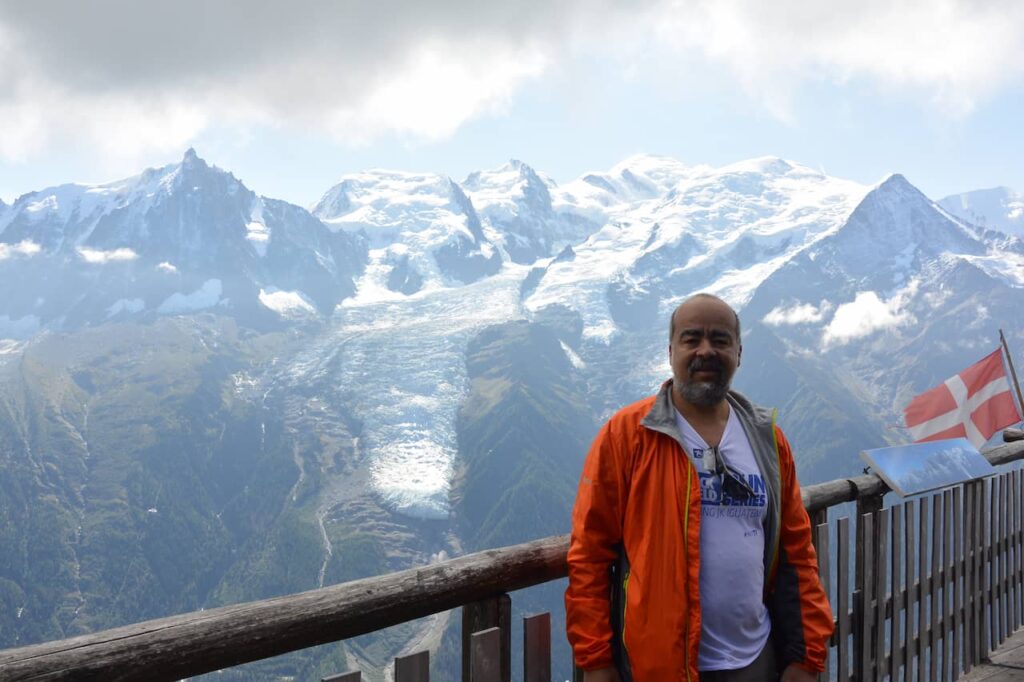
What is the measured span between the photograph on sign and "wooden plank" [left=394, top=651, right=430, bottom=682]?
333 cm

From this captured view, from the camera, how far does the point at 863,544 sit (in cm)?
570

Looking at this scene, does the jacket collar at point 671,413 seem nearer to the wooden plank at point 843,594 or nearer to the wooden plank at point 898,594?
the wooden plank at point 843,594

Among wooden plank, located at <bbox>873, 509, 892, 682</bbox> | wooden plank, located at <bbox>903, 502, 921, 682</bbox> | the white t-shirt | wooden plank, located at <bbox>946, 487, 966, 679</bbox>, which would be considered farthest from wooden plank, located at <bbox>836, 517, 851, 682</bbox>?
the white t-shirt

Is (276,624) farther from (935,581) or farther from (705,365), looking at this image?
(935,581)

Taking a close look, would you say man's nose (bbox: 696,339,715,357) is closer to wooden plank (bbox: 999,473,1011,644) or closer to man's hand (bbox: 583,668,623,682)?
man's hand (bbox: 583,668,623,682)

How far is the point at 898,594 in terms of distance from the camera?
605 cm

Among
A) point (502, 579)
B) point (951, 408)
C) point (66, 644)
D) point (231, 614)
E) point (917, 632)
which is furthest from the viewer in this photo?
point (951, 408)

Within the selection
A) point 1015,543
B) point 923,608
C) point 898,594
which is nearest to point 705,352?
point 898,594

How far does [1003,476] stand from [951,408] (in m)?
3.75

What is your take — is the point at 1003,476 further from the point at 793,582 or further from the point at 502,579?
the point at 502,579

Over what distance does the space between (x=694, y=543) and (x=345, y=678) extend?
146 cm

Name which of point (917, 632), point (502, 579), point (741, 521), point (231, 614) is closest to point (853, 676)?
point (917, 632)

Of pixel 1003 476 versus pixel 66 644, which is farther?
pixel 1003 476

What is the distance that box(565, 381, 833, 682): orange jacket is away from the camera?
134 inches
